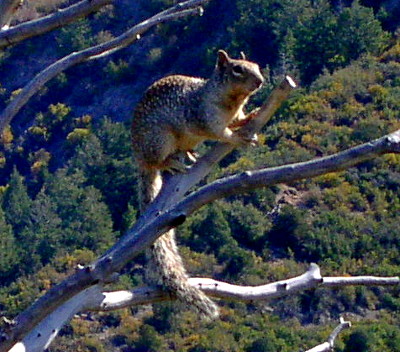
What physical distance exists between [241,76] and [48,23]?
2.81m

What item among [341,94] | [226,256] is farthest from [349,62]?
[226,256]

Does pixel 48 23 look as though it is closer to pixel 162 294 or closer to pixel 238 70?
pixel 162 294

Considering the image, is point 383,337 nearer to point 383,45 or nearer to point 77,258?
point 77,258

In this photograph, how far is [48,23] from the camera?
20.3 feet

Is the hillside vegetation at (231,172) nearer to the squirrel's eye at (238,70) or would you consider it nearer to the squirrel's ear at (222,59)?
the squirrel's ear at (222,59)

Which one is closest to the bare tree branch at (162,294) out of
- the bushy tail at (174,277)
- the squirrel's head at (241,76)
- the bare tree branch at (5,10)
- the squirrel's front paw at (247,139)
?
the bushy tail at (174,277)

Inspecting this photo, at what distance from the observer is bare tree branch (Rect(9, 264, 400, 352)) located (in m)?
6.07

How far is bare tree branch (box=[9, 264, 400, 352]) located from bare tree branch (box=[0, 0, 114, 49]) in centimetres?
120

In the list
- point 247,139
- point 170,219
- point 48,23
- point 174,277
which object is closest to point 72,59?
point 48,23

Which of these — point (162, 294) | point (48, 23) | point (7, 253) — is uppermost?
point (48, 23)

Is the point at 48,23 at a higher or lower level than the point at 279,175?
higher

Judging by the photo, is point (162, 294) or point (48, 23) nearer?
point (48, 23)

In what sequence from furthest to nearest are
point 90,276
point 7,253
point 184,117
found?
point 7,253 → point 184,117 → point 90,276

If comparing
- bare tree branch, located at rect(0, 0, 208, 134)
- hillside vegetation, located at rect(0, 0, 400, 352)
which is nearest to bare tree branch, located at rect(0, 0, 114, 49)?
bare tree branch, located at rect(0, 0, 208, 134)
